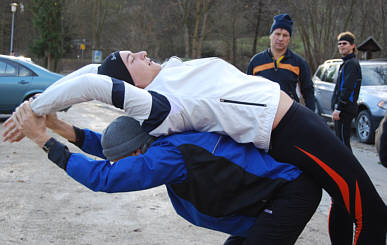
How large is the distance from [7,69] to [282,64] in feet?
26.0

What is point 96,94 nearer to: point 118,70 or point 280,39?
point 118,70

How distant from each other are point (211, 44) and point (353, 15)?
19.8 meters

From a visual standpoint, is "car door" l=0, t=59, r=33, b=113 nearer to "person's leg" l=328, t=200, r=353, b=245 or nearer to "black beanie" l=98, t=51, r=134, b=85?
"black beanie" l=98, t=51, r=134, b=85

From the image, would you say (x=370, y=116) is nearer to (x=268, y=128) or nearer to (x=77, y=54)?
(x=268, y=128)

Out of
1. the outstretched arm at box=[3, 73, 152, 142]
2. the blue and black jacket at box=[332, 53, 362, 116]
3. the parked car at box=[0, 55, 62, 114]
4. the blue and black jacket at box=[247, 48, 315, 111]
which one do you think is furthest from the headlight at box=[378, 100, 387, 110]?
the outstretched arm at box=[3, 73, 152, 142]

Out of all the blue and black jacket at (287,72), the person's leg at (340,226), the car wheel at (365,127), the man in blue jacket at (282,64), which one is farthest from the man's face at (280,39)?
the car wheel at (365,127)

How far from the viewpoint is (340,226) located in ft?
9.59

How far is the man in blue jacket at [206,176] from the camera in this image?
202 centimetres

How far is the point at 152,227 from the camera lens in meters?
4.24

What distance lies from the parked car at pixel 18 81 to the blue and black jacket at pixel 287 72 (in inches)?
279

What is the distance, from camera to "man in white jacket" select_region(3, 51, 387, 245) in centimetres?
204

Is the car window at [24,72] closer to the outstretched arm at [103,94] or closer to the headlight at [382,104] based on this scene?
the headlight at [382,104]

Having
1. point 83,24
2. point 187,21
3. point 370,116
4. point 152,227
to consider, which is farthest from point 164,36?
point 152,227

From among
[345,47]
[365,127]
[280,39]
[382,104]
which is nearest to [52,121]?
[280,39]
